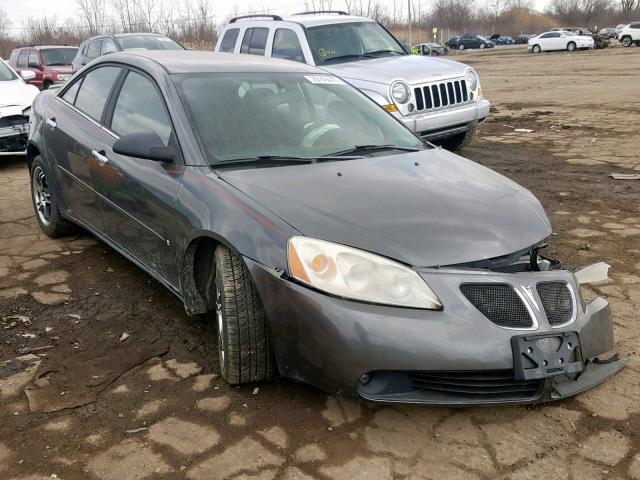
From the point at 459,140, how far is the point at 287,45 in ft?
8.66

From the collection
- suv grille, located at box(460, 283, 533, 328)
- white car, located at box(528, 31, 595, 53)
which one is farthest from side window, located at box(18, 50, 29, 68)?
white car, located at box(528, 31, 595, 53)

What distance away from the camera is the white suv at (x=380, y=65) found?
738cm

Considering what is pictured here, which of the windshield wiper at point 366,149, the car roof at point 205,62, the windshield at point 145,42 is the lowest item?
the windshield wiper at point 366,149

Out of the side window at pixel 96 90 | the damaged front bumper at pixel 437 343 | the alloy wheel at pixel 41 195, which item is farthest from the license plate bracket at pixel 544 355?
the alloy wheel at pixel 41 195

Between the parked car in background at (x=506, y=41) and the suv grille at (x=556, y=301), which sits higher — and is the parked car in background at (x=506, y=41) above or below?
above

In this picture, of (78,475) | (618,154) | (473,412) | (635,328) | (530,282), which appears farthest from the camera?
(618,154)

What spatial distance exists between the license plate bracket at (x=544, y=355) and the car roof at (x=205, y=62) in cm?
235

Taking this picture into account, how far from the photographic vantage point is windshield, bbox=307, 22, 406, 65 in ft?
27.7

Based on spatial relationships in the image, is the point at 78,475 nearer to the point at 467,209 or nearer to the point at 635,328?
the point at 467,209

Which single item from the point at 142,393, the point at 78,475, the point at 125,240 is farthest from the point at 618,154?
the point at 78,475

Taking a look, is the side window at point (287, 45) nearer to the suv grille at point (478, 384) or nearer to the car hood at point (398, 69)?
the car hood at point (398, 69)

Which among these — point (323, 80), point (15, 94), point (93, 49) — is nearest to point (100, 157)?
point (323, 80)

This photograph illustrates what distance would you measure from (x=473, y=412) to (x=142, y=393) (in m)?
1.50

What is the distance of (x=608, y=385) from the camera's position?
298cm
